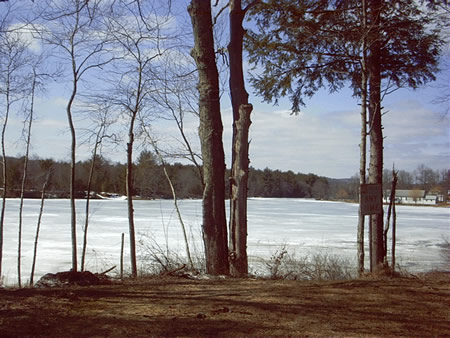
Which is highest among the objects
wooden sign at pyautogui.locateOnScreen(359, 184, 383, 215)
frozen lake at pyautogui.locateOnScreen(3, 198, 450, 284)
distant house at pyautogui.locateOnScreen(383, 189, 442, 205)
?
wooden sign at pyautogui.locateOnScreen(359, 184, 383, 215)

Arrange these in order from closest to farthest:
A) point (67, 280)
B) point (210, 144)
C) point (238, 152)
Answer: point (67, 280) < point (210, 144) < point (238, 152)

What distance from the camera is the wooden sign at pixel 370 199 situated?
8.44 metres

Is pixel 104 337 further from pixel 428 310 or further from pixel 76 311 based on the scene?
pixel 428 310

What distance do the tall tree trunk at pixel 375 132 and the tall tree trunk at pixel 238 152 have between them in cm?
423

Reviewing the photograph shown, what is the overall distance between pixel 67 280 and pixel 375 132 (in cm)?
799

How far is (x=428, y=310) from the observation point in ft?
15.0

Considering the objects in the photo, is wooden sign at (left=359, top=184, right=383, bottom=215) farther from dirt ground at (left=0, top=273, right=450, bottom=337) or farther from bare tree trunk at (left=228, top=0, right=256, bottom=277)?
dirt ground at (left=0, top=273, right=450, bottom=337)

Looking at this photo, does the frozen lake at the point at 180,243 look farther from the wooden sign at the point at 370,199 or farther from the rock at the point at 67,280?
the rock at the point at 67,280

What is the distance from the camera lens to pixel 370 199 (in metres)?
Answer: 8.55

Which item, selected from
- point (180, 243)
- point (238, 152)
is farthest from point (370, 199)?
point (180, 243)

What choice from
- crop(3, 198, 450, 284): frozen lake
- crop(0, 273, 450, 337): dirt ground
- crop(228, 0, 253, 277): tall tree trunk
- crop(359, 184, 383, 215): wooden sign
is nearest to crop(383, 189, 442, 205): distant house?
crop(3, 198, 450, 284): frozen lake

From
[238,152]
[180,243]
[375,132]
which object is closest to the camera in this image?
[238,152]

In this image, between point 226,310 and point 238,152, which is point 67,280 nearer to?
point 226,310

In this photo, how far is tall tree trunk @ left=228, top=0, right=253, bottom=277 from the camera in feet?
24.5
